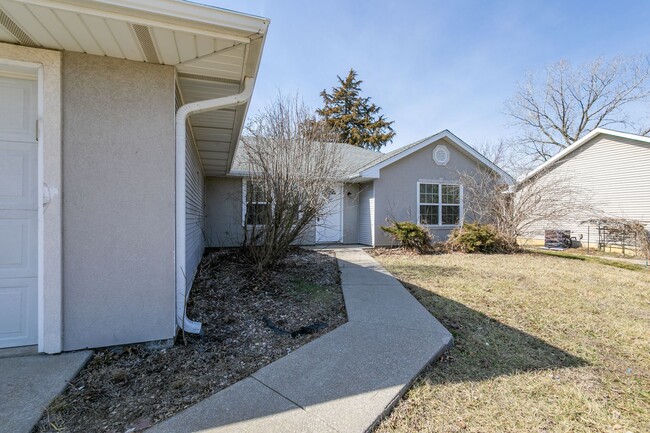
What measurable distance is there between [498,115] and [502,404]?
26357 millimetres

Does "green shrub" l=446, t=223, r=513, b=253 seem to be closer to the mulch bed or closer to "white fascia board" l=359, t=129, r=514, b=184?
"white fascia board" l=359, t=129, r=514, b=184

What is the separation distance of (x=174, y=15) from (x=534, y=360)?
4.38 m

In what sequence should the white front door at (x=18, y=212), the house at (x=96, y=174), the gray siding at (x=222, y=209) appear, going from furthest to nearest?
1. the gray siding at (x=222, y=209)
2. the white front door at (x=18, y=212)
3. the house at (x=96, y=174)

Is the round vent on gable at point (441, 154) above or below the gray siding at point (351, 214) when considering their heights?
above

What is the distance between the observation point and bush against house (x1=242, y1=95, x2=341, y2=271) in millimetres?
5707

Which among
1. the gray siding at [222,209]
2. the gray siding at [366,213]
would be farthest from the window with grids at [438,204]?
the gray siding at [222,209]

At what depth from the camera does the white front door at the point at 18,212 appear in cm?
282

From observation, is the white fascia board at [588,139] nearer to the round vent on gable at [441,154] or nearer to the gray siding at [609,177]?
the gray siding at [609,177]

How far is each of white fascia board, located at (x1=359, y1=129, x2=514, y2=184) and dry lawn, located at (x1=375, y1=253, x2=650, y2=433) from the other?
4982 mm

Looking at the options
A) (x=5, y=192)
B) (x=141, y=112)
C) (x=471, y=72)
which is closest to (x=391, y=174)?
(x=471, y=72)

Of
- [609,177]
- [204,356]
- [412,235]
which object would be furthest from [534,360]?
[609,177]

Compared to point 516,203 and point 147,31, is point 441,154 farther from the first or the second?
point 147,31

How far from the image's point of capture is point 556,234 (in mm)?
13141

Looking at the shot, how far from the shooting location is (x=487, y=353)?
3096 mm
